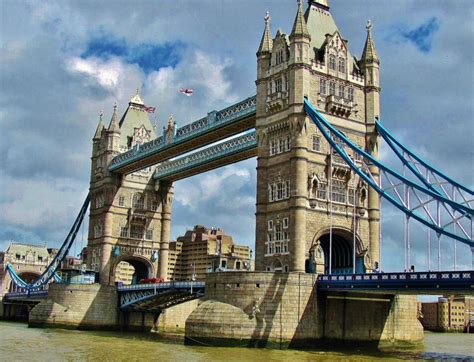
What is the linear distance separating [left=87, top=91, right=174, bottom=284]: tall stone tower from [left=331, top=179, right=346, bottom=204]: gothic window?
3024 cm

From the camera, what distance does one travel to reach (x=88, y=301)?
73688 mm

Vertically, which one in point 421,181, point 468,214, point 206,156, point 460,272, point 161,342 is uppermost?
point 206,156

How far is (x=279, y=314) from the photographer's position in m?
48.0

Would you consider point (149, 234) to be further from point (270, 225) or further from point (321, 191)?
point (321, 191)

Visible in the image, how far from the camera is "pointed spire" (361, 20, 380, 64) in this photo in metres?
59.5

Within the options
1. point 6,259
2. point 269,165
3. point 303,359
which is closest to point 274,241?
point 269,165

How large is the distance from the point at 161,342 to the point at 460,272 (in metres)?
25.3

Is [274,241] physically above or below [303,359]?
above

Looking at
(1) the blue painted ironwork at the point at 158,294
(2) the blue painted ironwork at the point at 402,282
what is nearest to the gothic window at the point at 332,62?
(2) the blue painted ironwork at the point at 402,282

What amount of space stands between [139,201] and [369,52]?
34.4 m

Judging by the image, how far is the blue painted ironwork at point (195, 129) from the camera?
61656 mm

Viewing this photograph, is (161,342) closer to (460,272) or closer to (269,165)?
(269,165)

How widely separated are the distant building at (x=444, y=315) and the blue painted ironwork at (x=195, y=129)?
83037mm

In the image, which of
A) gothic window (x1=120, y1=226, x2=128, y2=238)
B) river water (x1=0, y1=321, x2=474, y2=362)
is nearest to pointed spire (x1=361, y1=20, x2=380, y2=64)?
river water (x1=0, y1=321, x2=474, y2=362)
